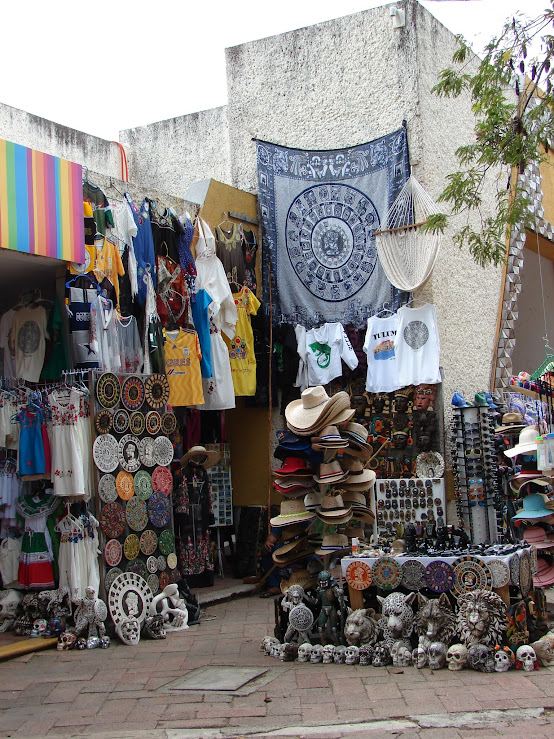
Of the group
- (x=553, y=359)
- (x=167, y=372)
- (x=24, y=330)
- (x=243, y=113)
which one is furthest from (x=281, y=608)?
(x=243, y=113)

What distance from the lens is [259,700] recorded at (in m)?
5.31

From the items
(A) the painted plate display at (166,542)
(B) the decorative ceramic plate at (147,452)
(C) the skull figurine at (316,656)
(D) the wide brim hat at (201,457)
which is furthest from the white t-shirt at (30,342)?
(C) the skull figurine at (316,656)

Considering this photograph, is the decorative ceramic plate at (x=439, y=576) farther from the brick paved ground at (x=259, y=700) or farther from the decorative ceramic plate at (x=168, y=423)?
the decorative ceramic plate at (x=168, y=423)

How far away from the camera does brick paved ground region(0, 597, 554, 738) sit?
4.77 m

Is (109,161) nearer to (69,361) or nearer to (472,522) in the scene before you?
(69,361)

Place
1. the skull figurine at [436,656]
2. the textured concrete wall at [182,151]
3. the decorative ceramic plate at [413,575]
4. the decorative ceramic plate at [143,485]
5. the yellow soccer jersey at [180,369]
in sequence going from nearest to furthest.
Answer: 1. the skull figurine at [436,656]
2. the decorative ceramic plate at [413,575]
3. the decorative ceramic plate at [143,485]
4. the yellow soccer jersey at [180,369]
5. the textured concrete wall at [182,151]

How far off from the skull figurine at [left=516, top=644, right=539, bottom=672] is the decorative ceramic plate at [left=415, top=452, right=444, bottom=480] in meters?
3.92

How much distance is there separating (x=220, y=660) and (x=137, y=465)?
2113mm

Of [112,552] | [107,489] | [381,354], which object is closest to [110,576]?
[112,552]

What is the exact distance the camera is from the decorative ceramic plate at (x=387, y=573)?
6344 millimetres

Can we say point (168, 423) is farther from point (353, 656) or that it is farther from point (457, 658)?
point (457, 658)

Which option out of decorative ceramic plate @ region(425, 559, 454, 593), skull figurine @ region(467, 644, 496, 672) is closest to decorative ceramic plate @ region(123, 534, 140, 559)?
decorative ceramic plate @ region(425, 559, 454, 593)

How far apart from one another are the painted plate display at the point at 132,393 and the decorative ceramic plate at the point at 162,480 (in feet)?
2.13

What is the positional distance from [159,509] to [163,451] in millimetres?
554
